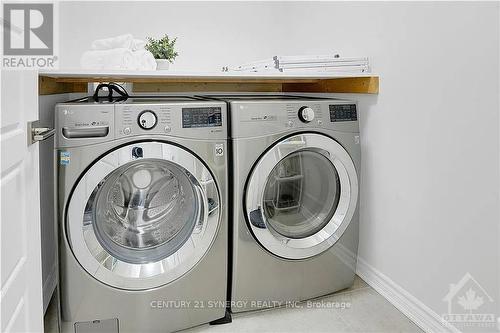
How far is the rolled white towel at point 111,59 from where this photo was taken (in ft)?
6.17

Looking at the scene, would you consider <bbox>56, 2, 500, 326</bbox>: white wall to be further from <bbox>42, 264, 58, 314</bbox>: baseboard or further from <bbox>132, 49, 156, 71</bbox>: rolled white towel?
<bbox>42, 264, 58, 314</bbox>: baseboard

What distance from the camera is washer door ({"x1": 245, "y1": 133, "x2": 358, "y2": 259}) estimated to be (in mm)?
1819

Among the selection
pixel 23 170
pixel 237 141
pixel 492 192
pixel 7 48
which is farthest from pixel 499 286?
pixel 7 48

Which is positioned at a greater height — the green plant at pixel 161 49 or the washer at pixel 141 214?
the green plant at pixel 161 49

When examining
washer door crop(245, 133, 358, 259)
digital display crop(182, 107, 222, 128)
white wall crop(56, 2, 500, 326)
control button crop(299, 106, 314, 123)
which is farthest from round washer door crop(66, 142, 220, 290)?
white wall crop(56, 2, 500, 326)

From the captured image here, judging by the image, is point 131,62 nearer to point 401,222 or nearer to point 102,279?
point 102,279

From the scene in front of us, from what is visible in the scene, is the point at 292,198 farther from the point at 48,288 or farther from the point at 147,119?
the point at 48,288

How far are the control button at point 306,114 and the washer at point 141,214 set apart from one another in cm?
37

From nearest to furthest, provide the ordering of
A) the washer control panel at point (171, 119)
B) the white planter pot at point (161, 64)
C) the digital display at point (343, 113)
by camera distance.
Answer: the washer control panel at point (171, 119)
the digital display at point (343, 113)
the white planter pot at point (161, 64)

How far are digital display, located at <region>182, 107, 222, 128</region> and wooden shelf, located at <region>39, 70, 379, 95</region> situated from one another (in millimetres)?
194

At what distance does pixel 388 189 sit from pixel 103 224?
1.31m

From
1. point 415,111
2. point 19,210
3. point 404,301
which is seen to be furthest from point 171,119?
point 404,301

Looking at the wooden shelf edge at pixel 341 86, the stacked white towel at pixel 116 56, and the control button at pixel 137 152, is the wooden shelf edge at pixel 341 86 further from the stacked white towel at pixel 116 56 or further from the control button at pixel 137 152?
the control button at pixel 137 152

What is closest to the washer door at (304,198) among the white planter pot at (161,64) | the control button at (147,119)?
the control button at (147,119)
